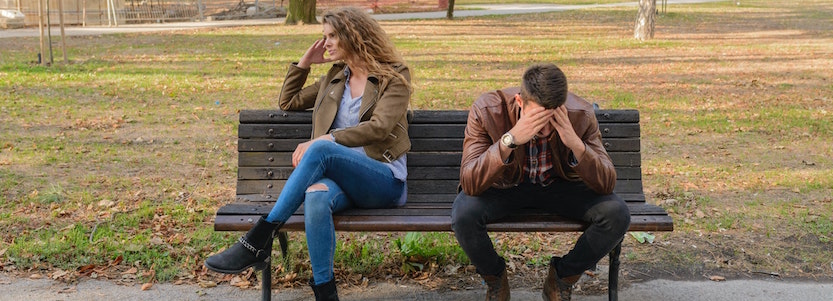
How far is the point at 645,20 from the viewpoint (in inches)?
745

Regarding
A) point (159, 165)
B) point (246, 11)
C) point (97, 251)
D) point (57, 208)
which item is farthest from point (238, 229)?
point (246, 11)

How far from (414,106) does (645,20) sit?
404 inches

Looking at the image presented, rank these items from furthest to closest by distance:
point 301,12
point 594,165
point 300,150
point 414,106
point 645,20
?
point 301,12
point 645,20
point 414,106
point 300,150
point 594,165

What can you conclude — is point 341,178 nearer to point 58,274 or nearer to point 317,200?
point 317,200

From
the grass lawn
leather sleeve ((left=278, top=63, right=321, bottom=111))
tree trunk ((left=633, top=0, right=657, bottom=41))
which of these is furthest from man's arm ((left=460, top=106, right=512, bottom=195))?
tree trunk ((left=633, top=0, right=657, bottom=41))

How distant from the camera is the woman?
12.9ft

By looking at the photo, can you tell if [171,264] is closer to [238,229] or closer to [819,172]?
[238,229]

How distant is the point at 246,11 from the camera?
2902 centimetres

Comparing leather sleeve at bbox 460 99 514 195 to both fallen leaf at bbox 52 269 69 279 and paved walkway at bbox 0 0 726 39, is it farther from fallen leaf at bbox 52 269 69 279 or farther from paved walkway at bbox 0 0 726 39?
paved walkway at bbox 0 0 726 39

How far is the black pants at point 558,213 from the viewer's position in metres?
3.87

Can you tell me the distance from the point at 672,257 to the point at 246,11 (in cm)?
2545

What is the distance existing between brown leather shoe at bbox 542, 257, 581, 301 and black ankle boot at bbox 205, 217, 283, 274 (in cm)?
120

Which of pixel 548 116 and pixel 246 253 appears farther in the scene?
pixel 246 253

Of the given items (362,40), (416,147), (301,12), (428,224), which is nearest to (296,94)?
(362,40)
